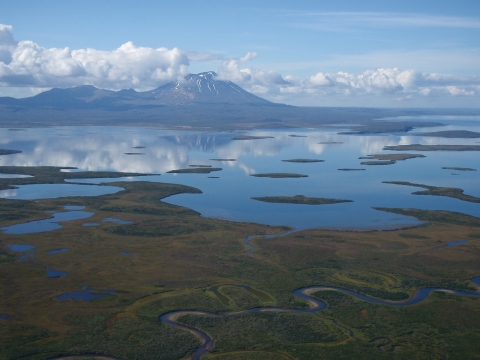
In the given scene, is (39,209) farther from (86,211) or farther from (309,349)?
(309,349)

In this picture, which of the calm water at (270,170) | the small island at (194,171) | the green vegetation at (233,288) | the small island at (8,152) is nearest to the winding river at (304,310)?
the green vegetation at (233,288)

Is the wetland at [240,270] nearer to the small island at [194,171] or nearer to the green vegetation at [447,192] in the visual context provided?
the green vegetation at [447,192]

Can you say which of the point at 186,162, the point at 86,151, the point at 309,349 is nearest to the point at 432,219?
the point at 309,349

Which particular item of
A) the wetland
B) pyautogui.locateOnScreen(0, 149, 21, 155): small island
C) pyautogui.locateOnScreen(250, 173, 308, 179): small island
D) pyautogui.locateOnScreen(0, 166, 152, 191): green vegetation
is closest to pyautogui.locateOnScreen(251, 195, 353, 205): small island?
the wetland

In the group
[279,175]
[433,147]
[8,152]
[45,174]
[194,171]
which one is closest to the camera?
[45,174]

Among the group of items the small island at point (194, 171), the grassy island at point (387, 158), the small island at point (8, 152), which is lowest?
the small island at point (194, 171)

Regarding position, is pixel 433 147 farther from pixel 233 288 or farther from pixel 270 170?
pixel 233 288

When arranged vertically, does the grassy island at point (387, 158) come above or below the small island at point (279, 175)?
above

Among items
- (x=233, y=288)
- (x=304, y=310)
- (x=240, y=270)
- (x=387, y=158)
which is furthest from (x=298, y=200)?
(x=387, y=158)

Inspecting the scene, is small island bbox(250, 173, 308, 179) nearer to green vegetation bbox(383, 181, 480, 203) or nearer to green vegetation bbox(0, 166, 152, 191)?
green vegetation bbox(383, 181, 480, 203)
